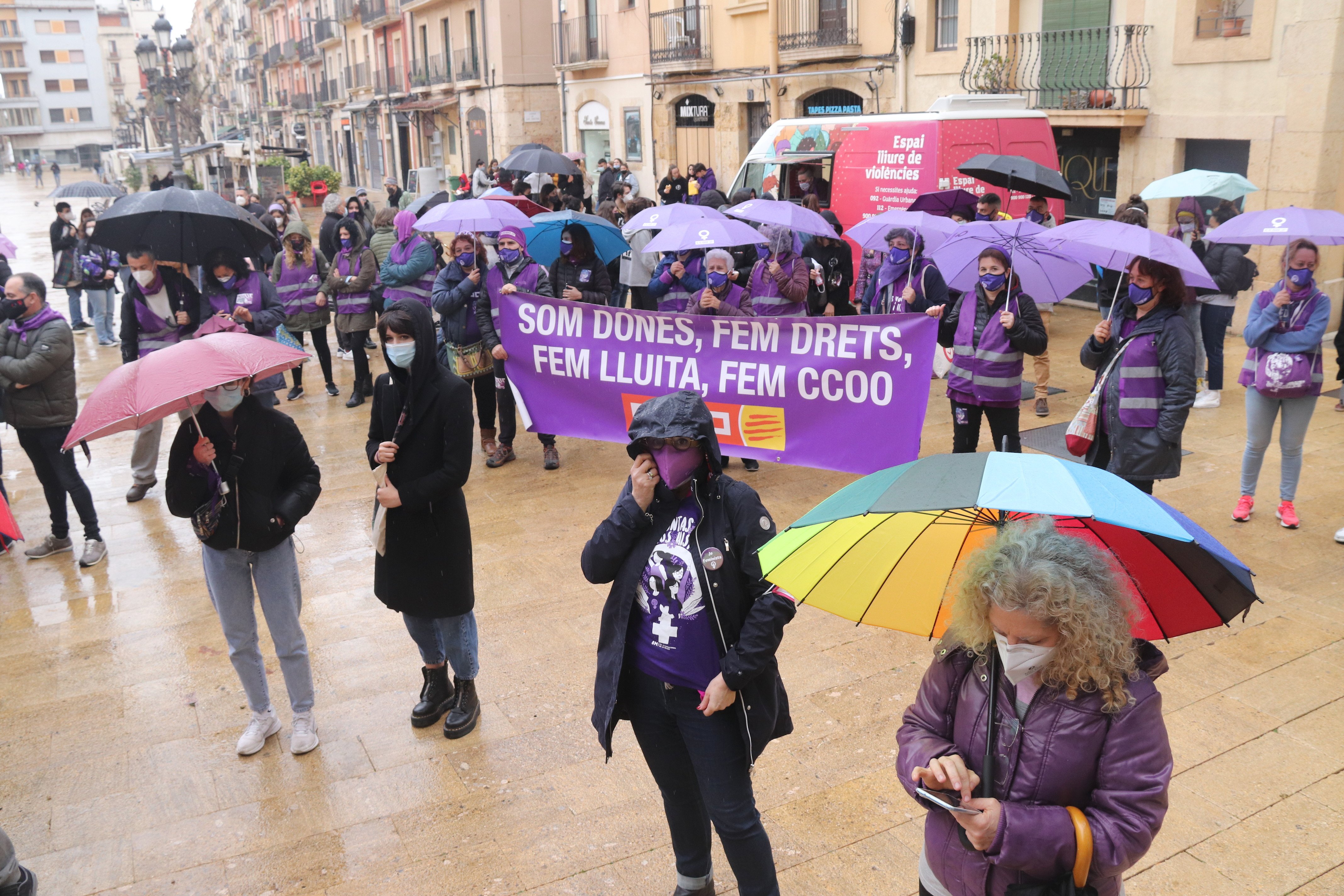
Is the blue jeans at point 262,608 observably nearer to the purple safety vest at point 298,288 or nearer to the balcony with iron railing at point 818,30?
the purple safety vest at point 298,288

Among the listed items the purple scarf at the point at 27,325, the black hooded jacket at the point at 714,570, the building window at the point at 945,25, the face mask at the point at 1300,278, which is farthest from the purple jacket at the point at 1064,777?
the building window at the point at 945,25

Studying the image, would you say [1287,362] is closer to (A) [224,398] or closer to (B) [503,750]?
(B) [503,750]

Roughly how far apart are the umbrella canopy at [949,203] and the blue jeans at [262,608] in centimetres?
773

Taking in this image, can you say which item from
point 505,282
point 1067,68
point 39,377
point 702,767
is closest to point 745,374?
point 505,282

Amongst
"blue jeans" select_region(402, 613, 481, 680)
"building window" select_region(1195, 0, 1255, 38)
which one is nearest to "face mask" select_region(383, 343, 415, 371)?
"blue jeans" select_region(402, 613, 481, 680)

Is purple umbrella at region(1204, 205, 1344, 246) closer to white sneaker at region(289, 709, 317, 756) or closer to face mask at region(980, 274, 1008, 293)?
face mask at region(980, 274, 1008, 293)

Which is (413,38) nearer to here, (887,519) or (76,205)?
(76,205)

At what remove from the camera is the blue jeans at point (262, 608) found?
4.52 meters

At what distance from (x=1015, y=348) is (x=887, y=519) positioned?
423cm

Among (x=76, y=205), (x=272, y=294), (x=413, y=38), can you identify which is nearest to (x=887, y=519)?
(x=272, y=294)

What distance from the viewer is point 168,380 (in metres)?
3.99

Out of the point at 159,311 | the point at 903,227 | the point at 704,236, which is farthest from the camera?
the point at 903,227

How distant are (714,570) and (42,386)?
5.56m

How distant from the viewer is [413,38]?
136ft
